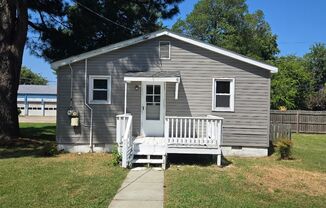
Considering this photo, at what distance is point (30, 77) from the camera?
92688mm

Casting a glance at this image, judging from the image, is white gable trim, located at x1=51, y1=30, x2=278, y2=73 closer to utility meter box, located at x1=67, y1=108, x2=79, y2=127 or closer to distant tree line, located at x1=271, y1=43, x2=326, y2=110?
utility meter box, located at x1=67, y1=108, x2=79, y2=127

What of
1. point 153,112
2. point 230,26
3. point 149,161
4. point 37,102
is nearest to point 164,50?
point 153,112

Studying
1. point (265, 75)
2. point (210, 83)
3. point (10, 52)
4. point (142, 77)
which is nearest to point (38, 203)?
point (142, 77)

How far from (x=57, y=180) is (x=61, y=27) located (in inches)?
494

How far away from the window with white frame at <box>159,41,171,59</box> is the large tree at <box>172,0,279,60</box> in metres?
33.1

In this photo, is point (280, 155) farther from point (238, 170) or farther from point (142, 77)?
point (142, 77)

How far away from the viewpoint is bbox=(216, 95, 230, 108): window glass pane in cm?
1487

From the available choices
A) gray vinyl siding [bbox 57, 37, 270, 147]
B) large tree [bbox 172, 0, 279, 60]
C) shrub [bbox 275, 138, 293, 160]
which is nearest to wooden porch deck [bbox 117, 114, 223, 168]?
gray vinyl siding [bbox 57, 37, 270, 147]

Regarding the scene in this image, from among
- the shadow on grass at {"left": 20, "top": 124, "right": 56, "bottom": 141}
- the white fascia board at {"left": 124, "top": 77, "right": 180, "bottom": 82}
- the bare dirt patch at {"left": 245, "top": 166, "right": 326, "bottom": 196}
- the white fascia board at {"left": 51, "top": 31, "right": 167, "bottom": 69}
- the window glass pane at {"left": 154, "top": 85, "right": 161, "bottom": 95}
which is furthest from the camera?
the shadow on grass at {"left": 20, "top": 124, "right": 56, "bottom": 141}

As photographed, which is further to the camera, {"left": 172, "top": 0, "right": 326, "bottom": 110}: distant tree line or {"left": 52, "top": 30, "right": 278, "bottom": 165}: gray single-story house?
{"left": 172, "top": 0, "right": 326, "bottom": 110}: distant tree line

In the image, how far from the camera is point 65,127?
48.7 feet

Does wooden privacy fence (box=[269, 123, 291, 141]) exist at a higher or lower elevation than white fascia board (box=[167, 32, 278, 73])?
lower

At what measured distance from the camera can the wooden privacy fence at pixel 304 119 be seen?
2731cm

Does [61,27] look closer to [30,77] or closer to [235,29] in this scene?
[235,29]
